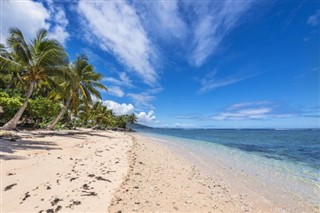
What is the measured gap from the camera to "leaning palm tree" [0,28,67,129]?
16.1m

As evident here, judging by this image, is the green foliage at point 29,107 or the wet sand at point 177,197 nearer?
the wet sand at point 177,197

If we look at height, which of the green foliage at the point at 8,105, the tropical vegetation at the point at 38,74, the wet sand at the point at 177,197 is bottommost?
the wet sand at the point at 177,197

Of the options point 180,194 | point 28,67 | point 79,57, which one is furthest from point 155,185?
point 79,57

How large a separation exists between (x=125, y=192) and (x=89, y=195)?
37.5 inches

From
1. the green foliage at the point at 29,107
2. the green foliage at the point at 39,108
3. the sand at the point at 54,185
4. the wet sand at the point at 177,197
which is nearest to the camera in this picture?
the sand at the point at 54,185

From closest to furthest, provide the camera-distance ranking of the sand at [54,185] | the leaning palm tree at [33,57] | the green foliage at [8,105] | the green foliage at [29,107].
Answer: the sand at [54,185]
the leaning palm tree at [33,57]
the green foliage at [8,105]
the green foliage at [29,107]

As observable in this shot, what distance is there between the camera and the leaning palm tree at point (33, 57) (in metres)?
16.1

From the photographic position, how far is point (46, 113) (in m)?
25.5

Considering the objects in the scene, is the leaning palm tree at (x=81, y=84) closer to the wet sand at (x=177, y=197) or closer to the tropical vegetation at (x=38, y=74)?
the tropical vegetation at (x=38, y=74)

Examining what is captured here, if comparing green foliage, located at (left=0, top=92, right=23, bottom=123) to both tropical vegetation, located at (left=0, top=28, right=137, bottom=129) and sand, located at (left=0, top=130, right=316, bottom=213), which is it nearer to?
tropical vegetation, located at (left=0, top=28, right=137, bottom=129)

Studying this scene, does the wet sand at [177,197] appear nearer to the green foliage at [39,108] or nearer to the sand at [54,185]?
the sand at [54,185]

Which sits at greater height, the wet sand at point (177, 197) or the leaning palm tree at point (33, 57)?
the leaning palm tree at point (33, 57)

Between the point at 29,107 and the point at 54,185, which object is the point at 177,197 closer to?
the point at 54,185

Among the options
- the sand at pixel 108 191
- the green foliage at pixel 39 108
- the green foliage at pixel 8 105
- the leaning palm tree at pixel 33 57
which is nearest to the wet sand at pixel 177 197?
the sand at pixel 108 191
